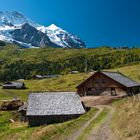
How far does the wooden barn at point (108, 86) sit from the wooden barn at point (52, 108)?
2327cm

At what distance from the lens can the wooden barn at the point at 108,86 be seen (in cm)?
9250

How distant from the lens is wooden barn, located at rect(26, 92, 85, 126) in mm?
65000

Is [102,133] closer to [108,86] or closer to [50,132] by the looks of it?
[50,132]

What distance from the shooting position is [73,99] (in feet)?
232

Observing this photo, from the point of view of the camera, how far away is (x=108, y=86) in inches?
3743

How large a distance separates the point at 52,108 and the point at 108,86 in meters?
31.0

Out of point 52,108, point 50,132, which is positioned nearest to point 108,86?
point 52,108

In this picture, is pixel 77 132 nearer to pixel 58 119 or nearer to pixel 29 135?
pixel 29 135

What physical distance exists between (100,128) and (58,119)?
2102 centimetres

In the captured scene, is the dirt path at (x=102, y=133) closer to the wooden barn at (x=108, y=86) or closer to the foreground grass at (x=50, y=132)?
the foreground grass at (x=50, y=132)

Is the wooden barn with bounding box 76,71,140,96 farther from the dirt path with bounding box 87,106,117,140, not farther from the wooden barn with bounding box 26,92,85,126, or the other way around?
the dirt path with bounding box 87,106,117,140

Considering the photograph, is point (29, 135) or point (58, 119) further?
point (58, 119)

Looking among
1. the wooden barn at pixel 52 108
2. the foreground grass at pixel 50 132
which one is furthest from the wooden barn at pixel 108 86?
the foreground grass at pixel 50 132

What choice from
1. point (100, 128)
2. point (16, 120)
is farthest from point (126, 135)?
point (16, 120)
